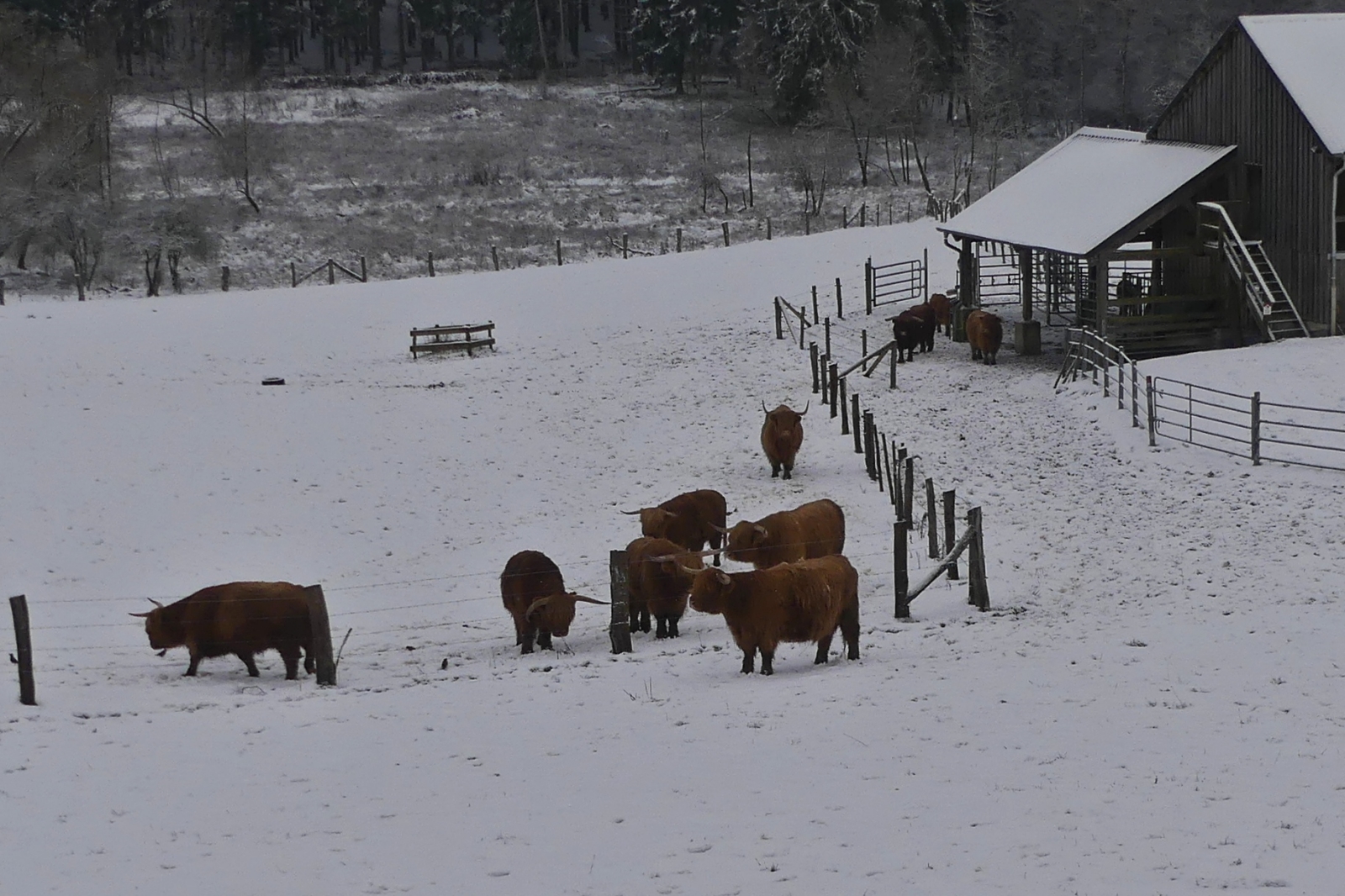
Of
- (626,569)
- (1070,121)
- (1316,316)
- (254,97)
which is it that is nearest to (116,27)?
(254,97)

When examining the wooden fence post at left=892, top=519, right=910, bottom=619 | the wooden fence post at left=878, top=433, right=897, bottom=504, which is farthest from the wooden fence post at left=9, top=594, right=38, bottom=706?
the wooden fence post at left=878, top=433, right=897, bottom=504

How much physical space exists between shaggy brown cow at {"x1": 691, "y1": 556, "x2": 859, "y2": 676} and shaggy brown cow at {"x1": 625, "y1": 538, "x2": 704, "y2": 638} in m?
1.97

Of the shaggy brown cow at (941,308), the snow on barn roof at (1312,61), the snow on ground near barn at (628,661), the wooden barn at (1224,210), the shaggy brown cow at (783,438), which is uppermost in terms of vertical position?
the snow on barn roof at (1312,61)

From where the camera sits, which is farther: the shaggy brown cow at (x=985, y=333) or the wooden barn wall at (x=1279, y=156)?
the shaggy brown cow at (x=985, y=333)

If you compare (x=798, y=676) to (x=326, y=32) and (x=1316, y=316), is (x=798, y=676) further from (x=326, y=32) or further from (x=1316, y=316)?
(x=326, y=32)

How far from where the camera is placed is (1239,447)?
67.6ft

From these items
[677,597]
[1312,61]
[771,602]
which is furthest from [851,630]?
[1312,61]

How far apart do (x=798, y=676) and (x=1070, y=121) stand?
72.6 meters

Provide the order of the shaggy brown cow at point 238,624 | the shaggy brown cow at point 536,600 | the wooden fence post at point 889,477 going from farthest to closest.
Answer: the wooden fence post at point 889,477 → the shaggy brown cow at point 536,600 → the shaggy brown cow at point 238,624

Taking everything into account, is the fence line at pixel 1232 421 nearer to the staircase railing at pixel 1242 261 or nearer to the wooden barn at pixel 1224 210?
the staircase railing at pixel 1242 261

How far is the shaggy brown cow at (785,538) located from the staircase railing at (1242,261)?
13.9 meters

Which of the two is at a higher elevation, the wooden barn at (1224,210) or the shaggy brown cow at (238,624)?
the wooden barn at (1224,210)

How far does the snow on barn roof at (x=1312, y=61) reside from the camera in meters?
26.4

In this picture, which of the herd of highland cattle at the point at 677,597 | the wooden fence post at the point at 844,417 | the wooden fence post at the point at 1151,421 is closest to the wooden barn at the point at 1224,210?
the wooden fence post at the point at 844,417
